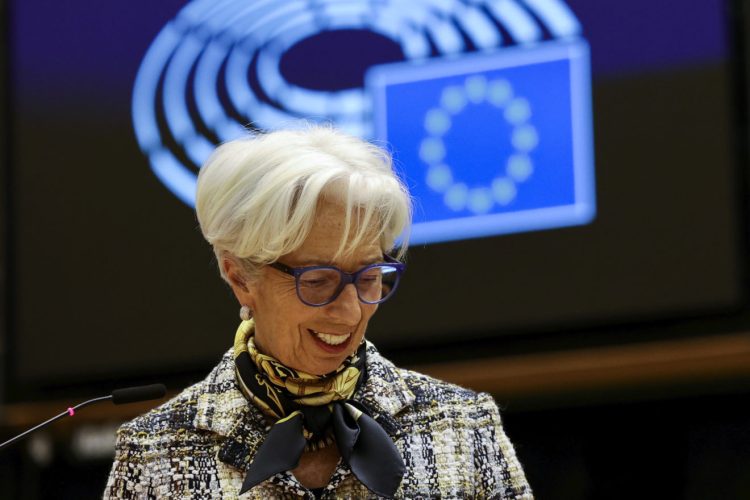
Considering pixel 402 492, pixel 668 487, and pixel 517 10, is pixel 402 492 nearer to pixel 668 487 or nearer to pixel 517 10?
pixel 668 487

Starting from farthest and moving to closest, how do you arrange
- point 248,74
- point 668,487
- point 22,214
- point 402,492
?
point 22,214, point 248,74, point 668,487, point 402,492

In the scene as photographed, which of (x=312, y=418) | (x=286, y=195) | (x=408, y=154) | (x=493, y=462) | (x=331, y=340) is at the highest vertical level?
(x=286, y=195)

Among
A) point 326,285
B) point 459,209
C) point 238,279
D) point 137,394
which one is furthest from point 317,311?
point 459,209

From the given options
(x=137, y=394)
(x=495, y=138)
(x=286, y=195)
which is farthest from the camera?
(x=495, y=138)

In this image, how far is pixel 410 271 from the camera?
12.5ft

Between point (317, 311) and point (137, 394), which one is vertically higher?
point (317, 311)

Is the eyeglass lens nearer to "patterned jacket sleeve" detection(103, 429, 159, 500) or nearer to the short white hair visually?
the short white hair

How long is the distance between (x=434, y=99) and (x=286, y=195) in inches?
71.3

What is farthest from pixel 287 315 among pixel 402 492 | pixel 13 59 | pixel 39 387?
pixel 13 59

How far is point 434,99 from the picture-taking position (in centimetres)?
380

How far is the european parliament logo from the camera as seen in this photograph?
367 centimetres

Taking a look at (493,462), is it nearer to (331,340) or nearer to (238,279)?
(331,340)

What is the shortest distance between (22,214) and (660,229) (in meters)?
2.08

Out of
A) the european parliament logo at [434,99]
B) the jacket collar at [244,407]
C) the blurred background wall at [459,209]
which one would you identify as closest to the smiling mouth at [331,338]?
the jacket collar at [244,407]
